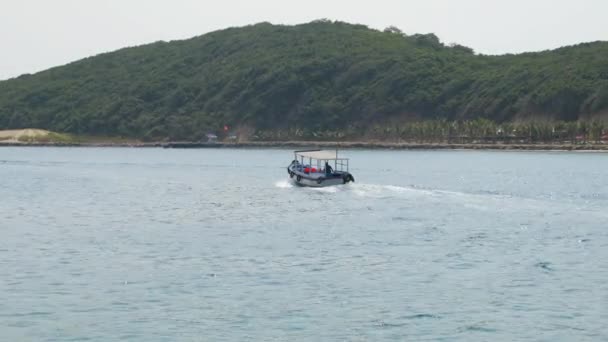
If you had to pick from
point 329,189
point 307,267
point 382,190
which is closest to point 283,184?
point 329,189

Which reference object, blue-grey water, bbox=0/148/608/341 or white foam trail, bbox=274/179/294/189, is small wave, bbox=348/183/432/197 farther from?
white foam trail, bbox=274/179/294/189

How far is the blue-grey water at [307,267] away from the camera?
39.4 metres

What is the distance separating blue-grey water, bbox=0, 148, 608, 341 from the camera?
39.4 metres

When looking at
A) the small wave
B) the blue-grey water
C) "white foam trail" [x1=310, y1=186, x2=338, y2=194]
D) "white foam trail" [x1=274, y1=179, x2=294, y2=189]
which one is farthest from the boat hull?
the blue-grey water

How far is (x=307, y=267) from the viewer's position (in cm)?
5278

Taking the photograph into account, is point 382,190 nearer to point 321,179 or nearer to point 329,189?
point 329,189

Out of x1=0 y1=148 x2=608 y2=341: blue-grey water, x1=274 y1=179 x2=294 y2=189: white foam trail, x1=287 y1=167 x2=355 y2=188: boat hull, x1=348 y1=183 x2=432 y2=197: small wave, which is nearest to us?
x1=0 y1=148 x2=608 y2=341: blue-grey water

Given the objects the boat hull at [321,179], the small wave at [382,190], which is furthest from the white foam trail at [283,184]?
the small wave at [382,190]

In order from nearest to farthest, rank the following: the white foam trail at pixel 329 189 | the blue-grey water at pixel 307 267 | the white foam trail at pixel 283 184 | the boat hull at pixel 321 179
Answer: the blue-grey water at pixel 307 267 < the white foam trail at pixel 329 189 < the boat hull at pixel 321 179 < the white foam trail at pixel 283 184

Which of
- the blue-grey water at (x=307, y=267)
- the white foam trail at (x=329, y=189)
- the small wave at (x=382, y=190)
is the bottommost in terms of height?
the white foam trail at (x=329, y=189)

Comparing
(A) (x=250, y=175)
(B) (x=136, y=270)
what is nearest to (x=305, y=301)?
(B) (x=136, y=270)

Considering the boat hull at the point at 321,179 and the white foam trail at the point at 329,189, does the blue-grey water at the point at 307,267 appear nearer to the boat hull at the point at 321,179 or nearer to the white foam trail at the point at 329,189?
the white foam trail at the point at 329,189

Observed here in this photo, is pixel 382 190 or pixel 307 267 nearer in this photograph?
pixel 307 267

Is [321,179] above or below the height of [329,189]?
above
